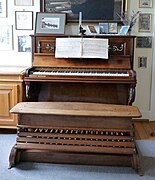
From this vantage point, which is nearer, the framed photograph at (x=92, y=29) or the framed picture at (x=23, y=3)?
the framed photograph at (x=92, y=29)

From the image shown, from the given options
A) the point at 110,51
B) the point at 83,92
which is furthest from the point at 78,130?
the point at 110,51

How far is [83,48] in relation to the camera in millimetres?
3527

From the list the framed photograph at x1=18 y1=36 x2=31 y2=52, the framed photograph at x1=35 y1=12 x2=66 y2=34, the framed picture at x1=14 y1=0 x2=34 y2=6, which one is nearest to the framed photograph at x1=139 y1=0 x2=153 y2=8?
the framed photograph at x1=35 y1=12 x2=66 y2=34

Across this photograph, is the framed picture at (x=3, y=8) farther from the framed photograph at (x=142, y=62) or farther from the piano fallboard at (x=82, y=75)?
the framed photograph at (x=142, y=62)

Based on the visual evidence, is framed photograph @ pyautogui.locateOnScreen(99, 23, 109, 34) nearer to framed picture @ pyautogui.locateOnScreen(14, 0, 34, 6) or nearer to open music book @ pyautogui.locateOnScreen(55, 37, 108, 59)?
open music book @ pyautogui.locateOnScreen(55, 37, 108, 59)

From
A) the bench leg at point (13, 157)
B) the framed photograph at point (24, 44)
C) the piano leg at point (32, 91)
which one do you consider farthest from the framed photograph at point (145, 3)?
the bench leg at point (13, 157)

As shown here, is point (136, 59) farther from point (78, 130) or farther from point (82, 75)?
point (78, 130)

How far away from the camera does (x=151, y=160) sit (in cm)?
296

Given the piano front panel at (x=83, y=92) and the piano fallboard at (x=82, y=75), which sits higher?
the piano fallboard at (x=82, y=75)

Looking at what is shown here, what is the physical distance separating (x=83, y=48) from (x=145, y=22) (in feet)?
3.43

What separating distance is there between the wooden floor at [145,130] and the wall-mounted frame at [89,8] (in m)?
1.41

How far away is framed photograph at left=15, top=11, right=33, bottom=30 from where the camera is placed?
13.4 ft

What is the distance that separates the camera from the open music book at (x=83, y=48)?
3512 mm

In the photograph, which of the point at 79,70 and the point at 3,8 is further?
the point at 3,8
